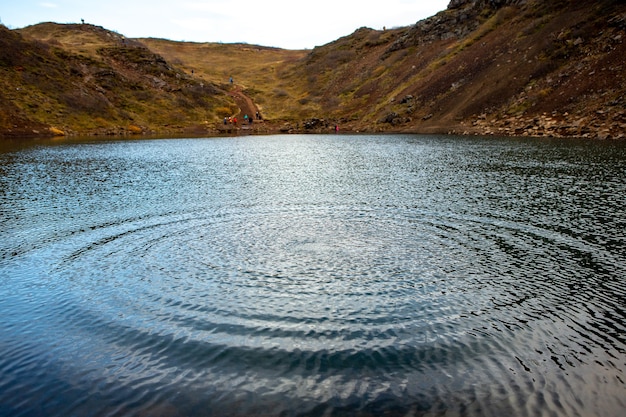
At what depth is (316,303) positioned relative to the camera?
48.6 ft

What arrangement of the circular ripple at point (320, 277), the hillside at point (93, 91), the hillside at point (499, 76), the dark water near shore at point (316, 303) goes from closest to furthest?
the dark water near shore at point (316, 303), the circular ripple at point (320, 277), the hillside at point (499, 76), the hillside at point (93, 91)

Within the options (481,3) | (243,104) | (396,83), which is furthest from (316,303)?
(243,104)

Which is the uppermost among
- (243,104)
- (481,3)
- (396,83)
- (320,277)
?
(481,3)

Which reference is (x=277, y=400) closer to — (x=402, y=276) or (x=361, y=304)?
(x=361, y=304)

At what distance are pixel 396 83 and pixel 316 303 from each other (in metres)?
126

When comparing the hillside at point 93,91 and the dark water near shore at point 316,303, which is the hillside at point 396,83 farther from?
the dark water near shore at point 316,303

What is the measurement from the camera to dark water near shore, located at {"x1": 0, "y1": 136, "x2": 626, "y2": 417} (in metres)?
10.2

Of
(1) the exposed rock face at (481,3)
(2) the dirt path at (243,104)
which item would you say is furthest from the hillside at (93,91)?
(1) the exposed rock face at (481,3)

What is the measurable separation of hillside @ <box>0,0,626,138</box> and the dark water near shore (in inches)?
2241

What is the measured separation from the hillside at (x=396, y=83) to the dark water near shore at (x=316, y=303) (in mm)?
56929

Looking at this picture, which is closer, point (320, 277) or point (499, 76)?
point (320, 277)

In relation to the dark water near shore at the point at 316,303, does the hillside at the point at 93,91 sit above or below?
above

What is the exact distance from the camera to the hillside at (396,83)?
3173 inches

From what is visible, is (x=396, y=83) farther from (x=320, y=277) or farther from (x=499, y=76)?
(x=320, y=277)
